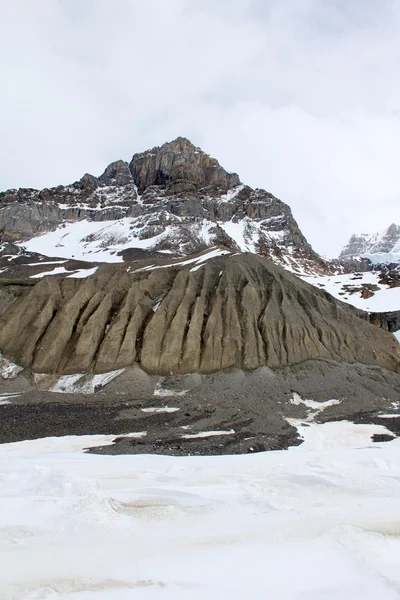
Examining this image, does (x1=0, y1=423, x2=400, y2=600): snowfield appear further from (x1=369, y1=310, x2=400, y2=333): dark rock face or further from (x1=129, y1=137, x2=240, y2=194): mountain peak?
(x1=129, y1=137, x2=240, y2=194): mountain peak

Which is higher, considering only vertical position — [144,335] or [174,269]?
[174,269]

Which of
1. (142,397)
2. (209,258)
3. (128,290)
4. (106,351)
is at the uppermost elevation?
(209,258)

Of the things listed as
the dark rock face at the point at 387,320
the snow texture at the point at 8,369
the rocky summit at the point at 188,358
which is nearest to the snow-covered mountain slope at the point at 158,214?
the dark rock face at the point at 387,320

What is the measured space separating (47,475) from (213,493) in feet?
12.1

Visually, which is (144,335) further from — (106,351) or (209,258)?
(209,258)

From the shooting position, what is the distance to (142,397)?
2577cm

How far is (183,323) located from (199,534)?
28.0 meters

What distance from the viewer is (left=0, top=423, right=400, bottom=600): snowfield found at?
4637 millimetres

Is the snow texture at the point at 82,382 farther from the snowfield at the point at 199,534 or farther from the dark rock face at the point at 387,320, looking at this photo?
the dark rock face at the point at 387,320

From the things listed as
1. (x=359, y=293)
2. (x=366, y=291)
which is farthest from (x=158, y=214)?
(x=366, y=291)

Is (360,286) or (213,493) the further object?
(360,286)

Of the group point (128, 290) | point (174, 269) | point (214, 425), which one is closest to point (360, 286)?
point (174, 269)

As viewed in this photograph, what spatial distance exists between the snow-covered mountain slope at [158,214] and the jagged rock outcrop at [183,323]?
6378cm

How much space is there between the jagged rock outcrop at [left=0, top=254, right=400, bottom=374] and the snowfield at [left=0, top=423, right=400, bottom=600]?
832 inches
